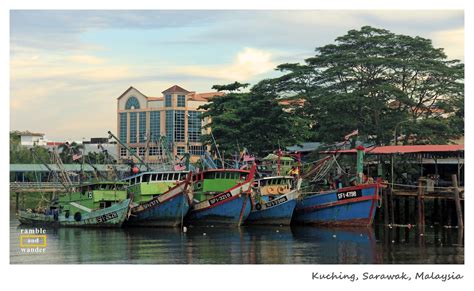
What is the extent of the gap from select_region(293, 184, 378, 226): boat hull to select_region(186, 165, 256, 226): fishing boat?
3.48 m

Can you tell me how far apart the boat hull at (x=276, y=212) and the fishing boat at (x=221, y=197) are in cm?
135

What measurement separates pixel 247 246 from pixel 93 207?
1248 cm

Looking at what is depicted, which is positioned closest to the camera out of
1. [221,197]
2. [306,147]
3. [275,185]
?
[221,197]

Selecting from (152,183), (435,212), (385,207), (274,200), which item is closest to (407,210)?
(385,207)

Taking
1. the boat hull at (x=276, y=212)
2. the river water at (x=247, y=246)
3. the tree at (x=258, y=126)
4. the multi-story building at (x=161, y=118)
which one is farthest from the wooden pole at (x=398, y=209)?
the multi-story building at (x=161, y=118)

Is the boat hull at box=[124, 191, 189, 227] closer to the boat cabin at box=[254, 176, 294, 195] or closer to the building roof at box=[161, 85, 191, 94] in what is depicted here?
the boat cabin at box=[254, 176, 294, 195]

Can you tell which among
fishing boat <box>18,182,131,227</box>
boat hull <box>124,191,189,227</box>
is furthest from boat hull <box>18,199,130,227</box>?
boat hull <box>124,191,189,227</box>

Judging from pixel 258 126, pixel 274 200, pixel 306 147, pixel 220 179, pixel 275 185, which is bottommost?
pixel 274 200

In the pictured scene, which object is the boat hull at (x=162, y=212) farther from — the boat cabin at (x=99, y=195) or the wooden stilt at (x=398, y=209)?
the wooden stilt at (x=398, y=209)

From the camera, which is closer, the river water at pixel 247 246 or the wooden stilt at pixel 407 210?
the river water at pixel 247 246

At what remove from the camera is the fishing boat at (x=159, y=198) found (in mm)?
45375

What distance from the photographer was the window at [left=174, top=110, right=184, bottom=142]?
2987 inches

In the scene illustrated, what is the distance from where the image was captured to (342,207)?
45.2 m

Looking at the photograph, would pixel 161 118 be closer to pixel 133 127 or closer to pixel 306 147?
pixel 133 127
